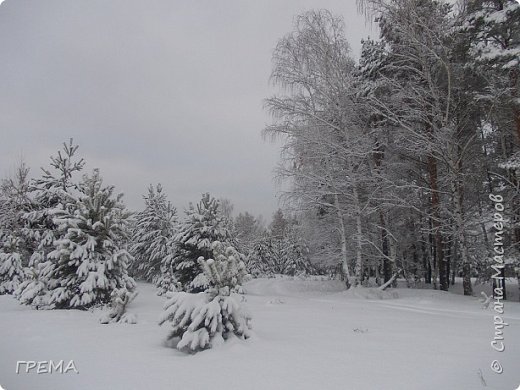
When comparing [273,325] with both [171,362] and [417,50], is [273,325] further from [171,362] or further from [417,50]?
[417,50]

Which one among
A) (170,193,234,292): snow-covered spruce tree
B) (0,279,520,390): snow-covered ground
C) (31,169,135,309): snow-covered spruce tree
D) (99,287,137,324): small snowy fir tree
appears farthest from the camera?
(170,193,234,292): snow-covered spruce tree

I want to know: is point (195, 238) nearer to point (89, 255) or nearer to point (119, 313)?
point (89, 255)

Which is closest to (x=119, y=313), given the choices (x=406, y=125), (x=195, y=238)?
(x=195, y=238)

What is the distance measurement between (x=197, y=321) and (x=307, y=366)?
176 cm

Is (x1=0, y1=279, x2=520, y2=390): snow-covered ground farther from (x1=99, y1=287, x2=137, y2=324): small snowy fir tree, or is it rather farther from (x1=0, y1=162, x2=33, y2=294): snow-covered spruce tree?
(x1=0, y1=162, x2=33, y2=294): snow-covered spruce tree

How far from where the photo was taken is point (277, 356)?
4883 millimetres

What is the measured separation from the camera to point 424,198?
17.4 m

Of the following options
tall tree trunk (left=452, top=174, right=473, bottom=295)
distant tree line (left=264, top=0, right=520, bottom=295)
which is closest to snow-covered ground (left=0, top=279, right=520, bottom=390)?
tall tree trunk (left=452, top=174, right=473, bottom=295)

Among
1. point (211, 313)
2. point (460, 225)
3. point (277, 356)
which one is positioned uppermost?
point (460, 225)

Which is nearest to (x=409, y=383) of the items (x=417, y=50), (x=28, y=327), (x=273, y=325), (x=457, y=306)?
(x=273, y=325)

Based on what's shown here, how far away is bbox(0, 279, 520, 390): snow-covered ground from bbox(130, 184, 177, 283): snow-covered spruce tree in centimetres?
1576

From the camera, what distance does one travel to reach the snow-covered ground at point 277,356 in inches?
158

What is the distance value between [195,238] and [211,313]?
30.4 ft

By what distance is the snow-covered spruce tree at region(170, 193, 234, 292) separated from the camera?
46.8ft
